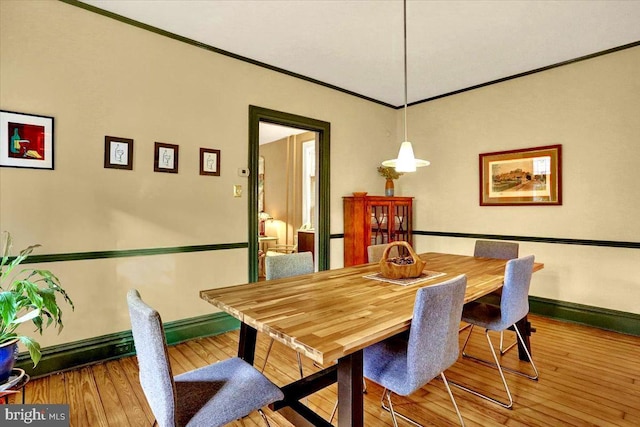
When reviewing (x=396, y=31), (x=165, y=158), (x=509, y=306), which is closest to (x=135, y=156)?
(x=165, y=158)

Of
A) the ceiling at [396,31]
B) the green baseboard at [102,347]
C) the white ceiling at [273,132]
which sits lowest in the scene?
the green baseboard at [102,347]

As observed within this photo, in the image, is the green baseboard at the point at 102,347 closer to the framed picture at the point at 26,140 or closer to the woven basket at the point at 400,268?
the framed picture at the point at 26,140

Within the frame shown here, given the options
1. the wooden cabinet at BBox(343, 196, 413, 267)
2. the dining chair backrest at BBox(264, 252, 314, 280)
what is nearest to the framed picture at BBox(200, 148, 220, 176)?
the dining chair backrest at BBox(264, 252, 314, 280)

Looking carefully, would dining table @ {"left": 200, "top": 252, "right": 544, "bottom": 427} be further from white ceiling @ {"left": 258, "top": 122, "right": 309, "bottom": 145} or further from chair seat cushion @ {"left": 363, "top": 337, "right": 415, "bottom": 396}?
white ceiling @ {"left": 258, "top": 122, "right": 309, "bottom": 145}

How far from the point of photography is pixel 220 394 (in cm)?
137

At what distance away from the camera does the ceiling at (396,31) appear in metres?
2.56

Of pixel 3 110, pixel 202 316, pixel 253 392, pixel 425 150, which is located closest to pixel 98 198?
pixel 3 110

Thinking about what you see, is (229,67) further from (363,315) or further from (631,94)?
(631,94)

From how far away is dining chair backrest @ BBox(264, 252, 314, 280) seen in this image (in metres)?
2.38

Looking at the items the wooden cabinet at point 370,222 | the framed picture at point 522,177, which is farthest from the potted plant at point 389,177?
the framed picture at point 522,177

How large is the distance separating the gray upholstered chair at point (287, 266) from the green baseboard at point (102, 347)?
1.01 m

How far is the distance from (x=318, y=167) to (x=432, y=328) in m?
2.96

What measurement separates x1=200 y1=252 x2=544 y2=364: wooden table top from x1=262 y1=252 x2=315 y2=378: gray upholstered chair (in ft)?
0.83

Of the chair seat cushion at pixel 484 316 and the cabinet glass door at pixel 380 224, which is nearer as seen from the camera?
the chair seat cushion at pixel 484 316
